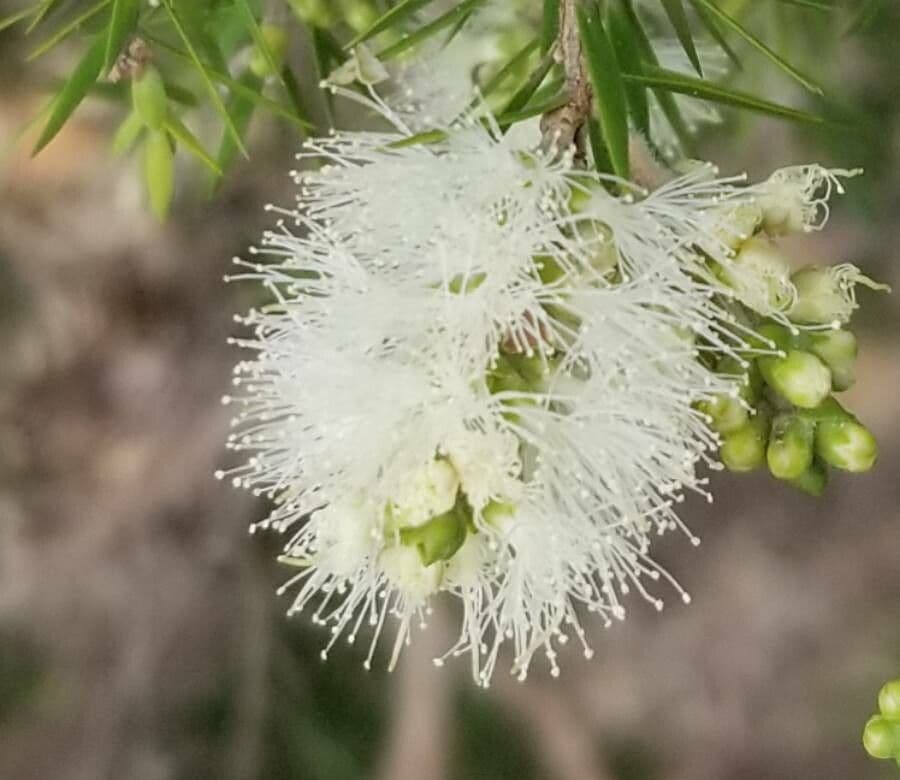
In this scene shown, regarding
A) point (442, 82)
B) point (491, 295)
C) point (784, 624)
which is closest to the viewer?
point (491, 295)

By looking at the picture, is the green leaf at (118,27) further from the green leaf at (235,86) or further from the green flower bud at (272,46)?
the green flower bud at (272,46)

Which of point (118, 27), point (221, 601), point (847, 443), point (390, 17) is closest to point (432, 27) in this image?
point (390, 17)

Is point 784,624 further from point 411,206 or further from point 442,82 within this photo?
point 411,206

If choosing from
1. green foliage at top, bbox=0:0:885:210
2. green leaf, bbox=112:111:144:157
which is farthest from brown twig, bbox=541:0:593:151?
green leaf, bbox=112:111:144:157

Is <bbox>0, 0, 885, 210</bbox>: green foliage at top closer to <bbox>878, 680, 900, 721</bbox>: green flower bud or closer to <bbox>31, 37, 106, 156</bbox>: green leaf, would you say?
<bbox>31, 37, 106, 156</bbox>: green leaf

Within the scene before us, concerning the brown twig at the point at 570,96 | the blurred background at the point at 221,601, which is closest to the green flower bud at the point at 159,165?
the brown twig at the point at 570,96

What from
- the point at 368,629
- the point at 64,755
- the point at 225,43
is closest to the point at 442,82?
the point at 225,43
